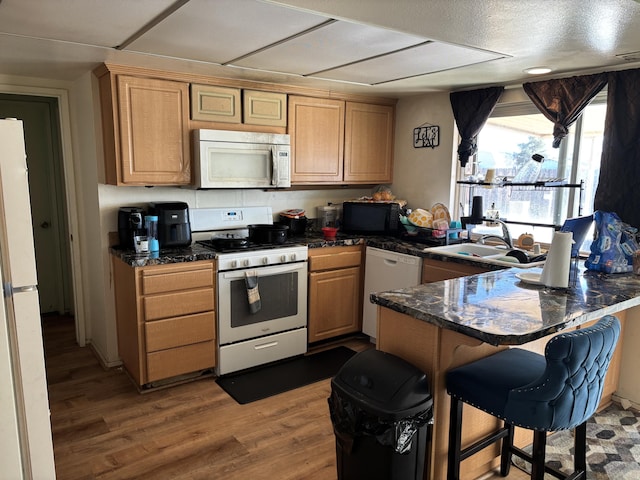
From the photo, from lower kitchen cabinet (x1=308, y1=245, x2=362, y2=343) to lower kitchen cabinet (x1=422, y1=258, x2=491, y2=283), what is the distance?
685mm

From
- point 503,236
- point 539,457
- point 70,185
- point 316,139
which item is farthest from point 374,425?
point 70,185

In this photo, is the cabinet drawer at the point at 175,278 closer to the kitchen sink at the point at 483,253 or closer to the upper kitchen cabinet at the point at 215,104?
the upper kitchen cabinet at the point at 215,104

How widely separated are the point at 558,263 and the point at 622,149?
116 centimetres

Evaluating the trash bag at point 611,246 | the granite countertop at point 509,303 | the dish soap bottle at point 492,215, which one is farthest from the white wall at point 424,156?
the granite countertop at point 509,303

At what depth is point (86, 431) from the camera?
2680mm

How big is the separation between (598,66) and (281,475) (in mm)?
2939

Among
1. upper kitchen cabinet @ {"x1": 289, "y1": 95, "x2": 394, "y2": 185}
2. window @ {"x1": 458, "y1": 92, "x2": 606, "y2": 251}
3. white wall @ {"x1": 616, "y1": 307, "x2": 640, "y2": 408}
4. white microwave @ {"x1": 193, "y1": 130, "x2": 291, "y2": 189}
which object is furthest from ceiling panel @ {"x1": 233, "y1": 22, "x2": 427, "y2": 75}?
white wall @ {"x1": 616, "y1": 307, "x2": 640, "y2": 408}

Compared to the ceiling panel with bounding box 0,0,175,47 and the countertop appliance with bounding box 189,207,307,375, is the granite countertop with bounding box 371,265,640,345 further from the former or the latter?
the ceiling panel with bounding box 0,0,175,47

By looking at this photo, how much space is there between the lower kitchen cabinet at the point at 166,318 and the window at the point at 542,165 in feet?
7.42

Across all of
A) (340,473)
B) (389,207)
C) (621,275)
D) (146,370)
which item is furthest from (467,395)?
(389,207)

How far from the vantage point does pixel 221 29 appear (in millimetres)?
2170

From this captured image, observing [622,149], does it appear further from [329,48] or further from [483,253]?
[329,48]

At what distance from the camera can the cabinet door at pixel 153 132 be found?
A: 121 inches

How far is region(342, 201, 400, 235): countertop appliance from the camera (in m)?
4.05
